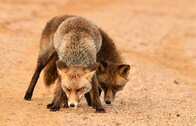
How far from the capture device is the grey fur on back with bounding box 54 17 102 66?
474 inches

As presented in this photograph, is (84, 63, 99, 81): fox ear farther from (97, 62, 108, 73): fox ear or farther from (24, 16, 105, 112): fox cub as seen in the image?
(97, 62, 108, 73): fox ear

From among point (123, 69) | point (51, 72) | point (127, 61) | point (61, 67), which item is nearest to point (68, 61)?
point (61, 67)

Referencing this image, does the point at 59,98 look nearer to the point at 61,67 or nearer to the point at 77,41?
the point at 61,67

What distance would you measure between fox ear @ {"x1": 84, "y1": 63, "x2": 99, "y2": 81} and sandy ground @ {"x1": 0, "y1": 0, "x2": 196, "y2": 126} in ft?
2.46

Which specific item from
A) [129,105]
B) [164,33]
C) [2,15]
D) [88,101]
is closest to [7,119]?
[88,101]

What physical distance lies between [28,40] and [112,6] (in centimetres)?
1654

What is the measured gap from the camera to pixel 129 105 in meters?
13.7

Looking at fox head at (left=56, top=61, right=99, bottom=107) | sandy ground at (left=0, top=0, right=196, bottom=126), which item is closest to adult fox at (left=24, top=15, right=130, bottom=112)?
fox head at (left=56, top=61, right=99, bottom=107)

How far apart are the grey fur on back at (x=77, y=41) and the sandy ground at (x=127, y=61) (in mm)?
1044

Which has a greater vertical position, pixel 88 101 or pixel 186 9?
pixel 186 9

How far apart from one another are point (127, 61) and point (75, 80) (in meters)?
8.19

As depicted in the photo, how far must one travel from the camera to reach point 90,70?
11812 millimetres

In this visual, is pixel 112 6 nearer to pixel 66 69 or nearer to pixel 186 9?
pixel 186 9

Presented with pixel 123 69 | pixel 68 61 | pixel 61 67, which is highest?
pixel 68 61
